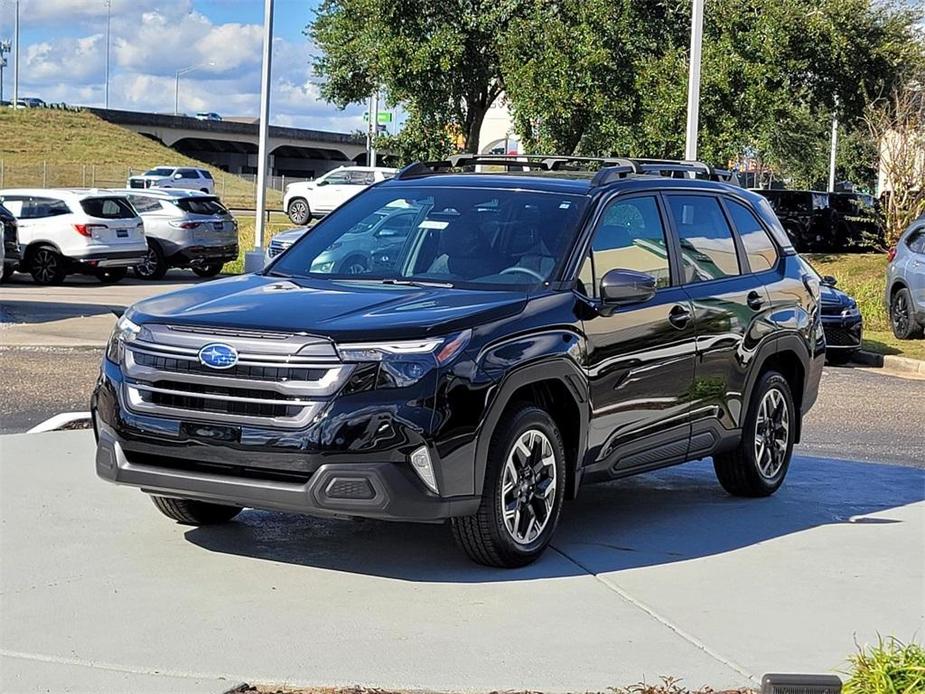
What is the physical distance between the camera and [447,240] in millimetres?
7242

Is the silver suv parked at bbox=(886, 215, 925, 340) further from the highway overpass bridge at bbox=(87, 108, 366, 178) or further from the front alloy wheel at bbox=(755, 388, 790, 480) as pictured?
the highway overpass bridge at bbox=(87, 108, 366, 178)

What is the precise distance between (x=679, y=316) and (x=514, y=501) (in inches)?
64.7

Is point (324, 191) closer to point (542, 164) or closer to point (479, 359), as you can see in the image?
point (542, 164)

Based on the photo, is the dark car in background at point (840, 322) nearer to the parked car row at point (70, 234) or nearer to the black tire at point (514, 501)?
the black tire at point (514, 501)

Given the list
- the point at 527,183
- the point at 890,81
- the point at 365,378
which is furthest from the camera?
the point at 890,81

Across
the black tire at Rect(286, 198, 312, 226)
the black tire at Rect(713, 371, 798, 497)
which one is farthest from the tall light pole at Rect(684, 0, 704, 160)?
the black tire at Rect(286, 198, 312, 226)

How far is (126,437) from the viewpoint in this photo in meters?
6.26

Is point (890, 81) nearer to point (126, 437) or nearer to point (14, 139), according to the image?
point (126, 437)

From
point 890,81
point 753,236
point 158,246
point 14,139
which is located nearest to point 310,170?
point 14,139

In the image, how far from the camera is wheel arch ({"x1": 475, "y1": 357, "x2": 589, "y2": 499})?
242 inches

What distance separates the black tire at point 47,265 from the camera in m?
26.1

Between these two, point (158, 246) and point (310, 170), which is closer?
point (158, 246)

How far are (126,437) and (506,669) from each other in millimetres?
2084

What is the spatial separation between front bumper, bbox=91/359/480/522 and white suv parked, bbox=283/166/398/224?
3912cm
